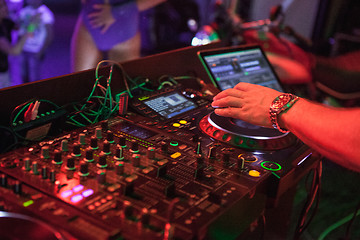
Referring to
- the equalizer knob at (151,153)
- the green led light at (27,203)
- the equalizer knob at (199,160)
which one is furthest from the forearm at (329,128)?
the green led light at (27,203)

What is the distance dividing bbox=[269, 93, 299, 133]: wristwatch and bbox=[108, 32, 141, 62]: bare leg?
1.93m

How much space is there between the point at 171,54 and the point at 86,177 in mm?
1018

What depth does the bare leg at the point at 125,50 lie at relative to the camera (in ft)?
9.29

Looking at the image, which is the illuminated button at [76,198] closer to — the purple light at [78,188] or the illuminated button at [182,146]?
the purple light at [78,188]

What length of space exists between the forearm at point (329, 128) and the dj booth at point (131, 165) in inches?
5.3

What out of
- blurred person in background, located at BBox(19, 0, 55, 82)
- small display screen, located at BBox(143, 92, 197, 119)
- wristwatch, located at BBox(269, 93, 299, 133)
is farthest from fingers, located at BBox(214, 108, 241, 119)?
blurred person in background, located at BBox(19, 0, 55, 82)

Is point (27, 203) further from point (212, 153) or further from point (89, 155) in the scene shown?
point (212, 153)

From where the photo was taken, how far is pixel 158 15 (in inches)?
241

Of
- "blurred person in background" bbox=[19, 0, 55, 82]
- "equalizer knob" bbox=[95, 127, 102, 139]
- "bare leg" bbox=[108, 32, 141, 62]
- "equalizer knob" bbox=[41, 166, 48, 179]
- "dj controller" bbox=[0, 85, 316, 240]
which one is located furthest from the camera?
"blurred person in background" bbox=[19, 0, 55, 82]

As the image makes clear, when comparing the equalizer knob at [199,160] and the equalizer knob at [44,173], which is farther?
the equalizer knob at [199,160]

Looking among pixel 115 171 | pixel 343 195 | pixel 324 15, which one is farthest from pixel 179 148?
pixel 324 15

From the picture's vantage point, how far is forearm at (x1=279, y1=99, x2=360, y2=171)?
36.0 inches

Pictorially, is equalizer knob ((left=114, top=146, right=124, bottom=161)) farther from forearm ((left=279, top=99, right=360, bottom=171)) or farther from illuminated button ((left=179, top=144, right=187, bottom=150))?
forearm ((left=279, top=99, right=360, bottom=171))

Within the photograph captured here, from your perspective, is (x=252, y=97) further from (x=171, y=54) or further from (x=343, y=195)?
(x=343, y=195)
